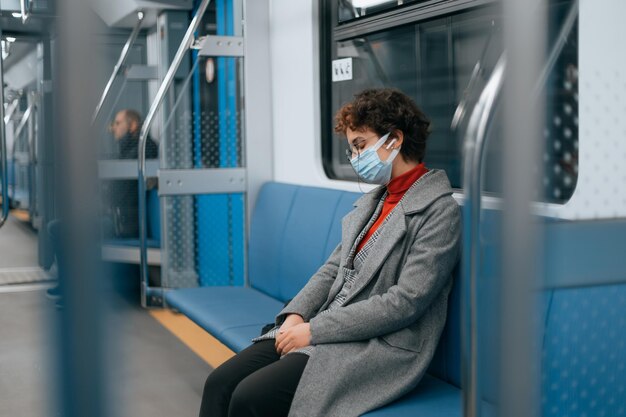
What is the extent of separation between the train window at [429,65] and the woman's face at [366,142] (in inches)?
18.6

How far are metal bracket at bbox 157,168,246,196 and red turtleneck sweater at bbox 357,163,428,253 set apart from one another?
184cm

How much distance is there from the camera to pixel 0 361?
160 inches

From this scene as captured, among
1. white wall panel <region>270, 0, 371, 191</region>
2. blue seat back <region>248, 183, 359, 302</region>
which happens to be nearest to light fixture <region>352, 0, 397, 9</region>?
white wall panel <region>270, 0, 371, 191</region>

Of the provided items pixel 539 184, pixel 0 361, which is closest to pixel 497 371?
pixel 539 184

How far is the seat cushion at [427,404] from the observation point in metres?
2.24

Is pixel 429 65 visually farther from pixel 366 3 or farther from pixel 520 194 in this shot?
pixel 520 194

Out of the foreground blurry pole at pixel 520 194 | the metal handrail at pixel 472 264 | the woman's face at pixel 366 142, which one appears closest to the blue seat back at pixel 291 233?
the woman's face at pixel 366 142

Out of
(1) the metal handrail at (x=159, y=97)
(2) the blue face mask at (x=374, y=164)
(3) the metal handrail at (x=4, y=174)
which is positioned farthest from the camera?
(1) the metal handrail at (x=159, y=97)

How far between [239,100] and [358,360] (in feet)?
8.26

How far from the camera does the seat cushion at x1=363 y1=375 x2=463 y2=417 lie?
2.24m

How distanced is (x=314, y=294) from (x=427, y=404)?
2.02 feet

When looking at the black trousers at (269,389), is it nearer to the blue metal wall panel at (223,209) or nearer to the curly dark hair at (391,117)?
the curly dark hair at (391,117)

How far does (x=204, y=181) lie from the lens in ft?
14.3

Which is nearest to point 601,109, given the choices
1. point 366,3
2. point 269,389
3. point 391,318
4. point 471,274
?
point 391,318
